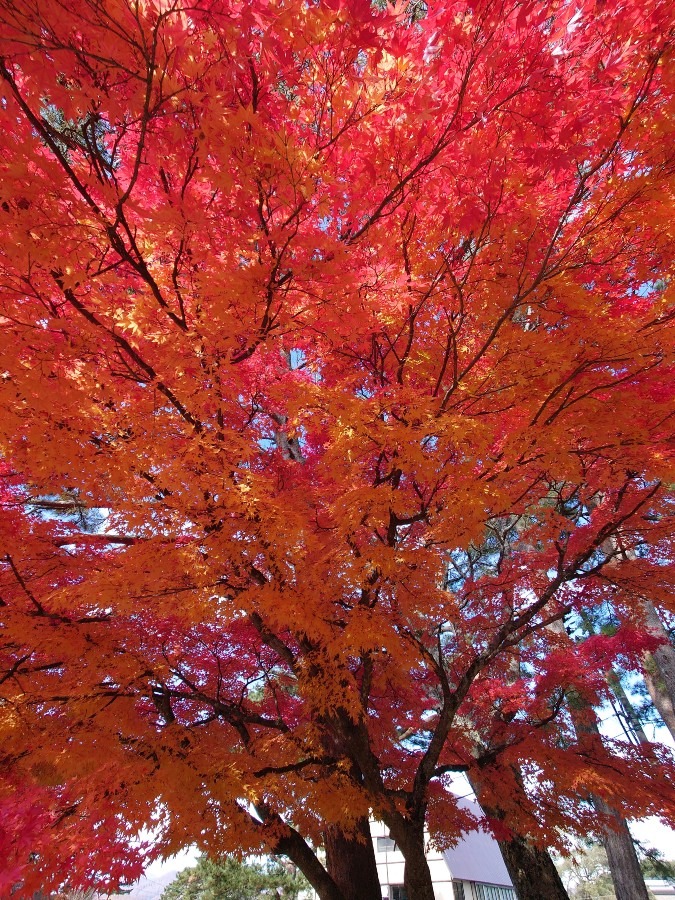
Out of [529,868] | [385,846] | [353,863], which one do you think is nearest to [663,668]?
[529,868]

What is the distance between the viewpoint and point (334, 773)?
467 cm

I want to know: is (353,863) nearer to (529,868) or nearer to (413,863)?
(413,863)

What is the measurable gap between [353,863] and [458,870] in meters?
18.4

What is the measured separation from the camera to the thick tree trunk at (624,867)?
29.3 feet

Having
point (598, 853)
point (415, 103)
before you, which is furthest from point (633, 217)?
point (598, 853)

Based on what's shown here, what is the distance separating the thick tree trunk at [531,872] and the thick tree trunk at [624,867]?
7.41 ft

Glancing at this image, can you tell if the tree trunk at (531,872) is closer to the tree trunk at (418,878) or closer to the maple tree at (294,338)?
the tree trunk at (418,878)

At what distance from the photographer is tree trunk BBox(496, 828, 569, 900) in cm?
723

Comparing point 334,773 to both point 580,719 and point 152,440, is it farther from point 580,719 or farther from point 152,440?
point 580,719

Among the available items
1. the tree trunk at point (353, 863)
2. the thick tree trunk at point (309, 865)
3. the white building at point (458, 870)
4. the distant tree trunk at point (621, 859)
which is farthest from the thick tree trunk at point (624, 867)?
the white building at point (458, 870)

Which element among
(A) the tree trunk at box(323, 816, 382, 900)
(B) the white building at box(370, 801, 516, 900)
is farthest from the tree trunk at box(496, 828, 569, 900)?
(B) the white building at box(370, 801, 516, 900)

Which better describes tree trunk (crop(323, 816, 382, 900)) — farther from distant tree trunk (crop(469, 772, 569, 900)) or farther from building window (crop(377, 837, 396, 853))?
building window (crop(377, 837, 396, 853))

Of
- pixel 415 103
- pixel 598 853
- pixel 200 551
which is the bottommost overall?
pixel 598 853

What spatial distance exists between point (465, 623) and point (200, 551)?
16.2 ft
